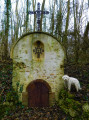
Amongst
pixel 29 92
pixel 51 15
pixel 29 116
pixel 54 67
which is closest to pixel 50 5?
pixel 51 15

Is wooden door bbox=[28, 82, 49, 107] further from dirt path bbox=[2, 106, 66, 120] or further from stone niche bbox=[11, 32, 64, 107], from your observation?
dirt path bbox=[2, 106, 66, 120]

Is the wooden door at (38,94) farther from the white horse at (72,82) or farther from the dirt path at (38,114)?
the white horse at (72,82)

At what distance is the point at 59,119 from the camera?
5.36 meters

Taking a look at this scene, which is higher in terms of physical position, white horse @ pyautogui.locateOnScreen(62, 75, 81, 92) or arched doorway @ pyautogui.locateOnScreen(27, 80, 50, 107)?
white horse @ pyautogui.locateOnScreen(62, 75, 81, 92)

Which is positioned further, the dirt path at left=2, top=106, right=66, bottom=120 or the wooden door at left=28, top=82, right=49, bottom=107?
the wooden door at left=28, top=82, right=49, bottom=107

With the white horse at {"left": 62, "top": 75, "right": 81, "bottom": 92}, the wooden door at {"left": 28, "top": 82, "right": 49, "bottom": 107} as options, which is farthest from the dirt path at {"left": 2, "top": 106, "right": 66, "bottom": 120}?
the white horse at {"left": 62, "top": 75, "right": 81, "bottom": 92}

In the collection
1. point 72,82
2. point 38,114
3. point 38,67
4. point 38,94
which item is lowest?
point 38,114

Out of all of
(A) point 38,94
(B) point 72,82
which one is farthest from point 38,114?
(B) point 72,82

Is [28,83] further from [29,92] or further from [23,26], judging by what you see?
[23,26]

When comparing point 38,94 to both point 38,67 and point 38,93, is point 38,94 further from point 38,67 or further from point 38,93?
point 38,67

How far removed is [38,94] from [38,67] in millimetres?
1745

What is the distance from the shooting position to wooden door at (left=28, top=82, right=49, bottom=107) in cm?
668

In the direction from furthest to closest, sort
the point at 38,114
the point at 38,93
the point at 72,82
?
the point at 38,93 → the point at 38,114 → the point at 72,82

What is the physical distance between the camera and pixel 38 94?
673cm
